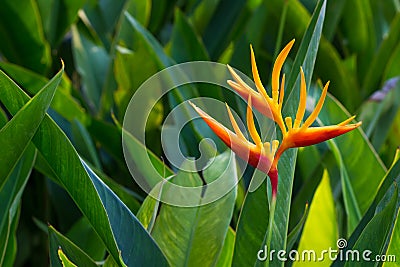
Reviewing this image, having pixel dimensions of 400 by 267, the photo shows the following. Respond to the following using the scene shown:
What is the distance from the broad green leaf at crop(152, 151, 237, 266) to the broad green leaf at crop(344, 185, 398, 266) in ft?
0.52

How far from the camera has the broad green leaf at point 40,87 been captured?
1.22 metres

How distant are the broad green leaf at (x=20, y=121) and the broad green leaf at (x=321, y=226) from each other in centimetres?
41

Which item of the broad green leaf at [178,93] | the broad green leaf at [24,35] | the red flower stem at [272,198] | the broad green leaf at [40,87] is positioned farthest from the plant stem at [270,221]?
the broad green leaf at [24,35]

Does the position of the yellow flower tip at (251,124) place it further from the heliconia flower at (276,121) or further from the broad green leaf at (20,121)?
the broad green leaf at (20,121)

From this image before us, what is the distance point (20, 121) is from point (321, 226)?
46cm

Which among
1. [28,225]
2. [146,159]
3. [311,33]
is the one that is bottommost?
[28,225]

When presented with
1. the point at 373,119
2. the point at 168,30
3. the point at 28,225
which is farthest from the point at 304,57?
the point at 168,30

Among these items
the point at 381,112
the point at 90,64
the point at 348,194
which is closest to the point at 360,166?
the point at 348,194

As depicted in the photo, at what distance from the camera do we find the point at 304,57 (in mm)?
785

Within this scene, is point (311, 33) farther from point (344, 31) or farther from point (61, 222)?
point (344, 31)

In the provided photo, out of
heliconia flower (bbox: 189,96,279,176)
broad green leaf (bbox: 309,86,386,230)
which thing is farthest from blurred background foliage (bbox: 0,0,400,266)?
heliconia flower (bbox: 189,96,279,176)

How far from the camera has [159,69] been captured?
50.0 inches

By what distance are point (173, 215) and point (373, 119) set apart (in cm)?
57

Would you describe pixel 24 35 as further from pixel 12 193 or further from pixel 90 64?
pixel 12 193
